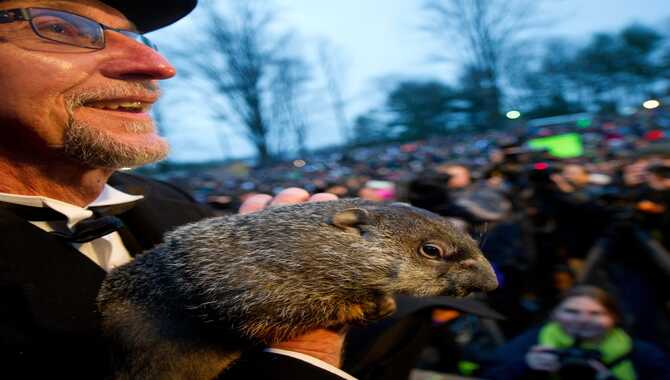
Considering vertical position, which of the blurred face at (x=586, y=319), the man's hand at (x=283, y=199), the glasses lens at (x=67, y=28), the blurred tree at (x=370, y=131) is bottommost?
the blurred tree at (x=370, y=131)

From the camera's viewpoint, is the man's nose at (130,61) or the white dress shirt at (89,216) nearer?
the white dress shirt at (89,216)

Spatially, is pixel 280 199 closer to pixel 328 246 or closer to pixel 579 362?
pixel 328 246

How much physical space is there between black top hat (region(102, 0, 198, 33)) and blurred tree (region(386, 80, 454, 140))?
110 ft

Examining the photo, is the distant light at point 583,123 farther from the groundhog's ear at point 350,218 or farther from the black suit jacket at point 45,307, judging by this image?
the black suit jacket at point 45,307

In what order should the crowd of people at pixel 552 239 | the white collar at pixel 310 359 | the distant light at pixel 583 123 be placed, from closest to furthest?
the white collar at pixel 310 359
the crowd of people at pixel 552 239
the distant light at pixel 583 123

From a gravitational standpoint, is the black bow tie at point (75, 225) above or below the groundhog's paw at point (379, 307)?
above

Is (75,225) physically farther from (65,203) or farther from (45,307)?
(45,307)

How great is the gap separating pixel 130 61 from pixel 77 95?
0.76 feet

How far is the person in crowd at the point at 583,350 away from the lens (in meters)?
3.11

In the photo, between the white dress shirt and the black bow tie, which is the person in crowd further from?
the black bow tie

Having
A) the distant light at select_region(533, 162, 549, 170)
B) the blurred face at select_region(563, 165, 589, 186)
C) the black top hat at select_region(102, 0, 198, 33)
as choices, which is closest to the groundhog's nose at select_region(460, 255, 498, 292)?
the black top hat at select_region(102, 0, 198, 33)

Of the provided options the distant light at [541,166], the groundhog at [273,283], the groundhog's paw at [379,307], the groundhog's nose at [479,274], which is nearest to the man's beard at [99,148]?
the groundhog at [273,283]

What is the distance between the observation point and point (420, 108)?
35.2 metres

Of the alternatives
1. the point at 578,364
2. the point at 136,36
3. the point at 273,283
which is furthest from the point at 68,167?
the point at 578,364
